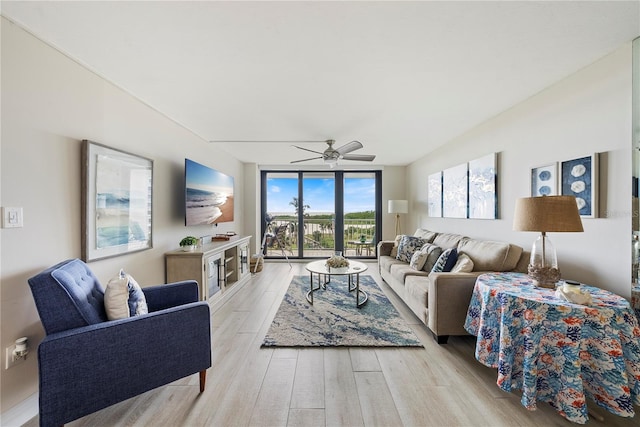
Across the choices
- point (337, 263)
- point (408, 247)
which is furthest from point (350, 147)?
point (408, 247)

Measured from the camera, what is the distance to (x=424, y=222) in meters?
5.03

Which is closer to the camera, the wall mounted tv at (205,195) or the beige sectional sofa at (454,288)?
the beige sectional sofa at (454,288)

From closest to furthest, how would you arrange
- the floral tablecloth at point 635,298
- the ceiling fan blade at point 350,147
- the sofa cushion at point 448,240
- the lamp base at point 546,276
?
1. the floral tablecloth at point 635,298
2. the lamp base at point 546,276
3. the ceiling fan blade at point 350,147
4. the sofa cushion at point 448,240

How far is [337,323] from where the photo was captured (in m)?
2.77

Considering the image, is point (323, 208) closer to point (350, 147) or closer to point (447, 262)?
point (350, 147)

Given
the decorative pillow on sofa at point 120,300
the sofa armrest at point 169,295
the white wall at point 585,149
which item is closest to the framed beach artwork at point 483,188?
the white wall at point 585,149

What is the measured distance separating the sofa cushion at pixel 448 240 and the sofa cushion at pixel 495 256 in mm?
580

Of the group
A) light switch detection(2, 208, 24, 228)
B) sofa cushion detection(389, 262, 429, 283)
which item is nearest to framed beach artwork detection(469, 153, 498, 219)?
sofa cushion detection(389, 262, 429, 283)

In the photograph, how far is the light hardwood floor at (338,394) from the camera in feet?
5.02

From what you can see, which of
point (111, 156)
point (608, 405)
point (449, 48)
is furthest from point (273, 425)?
point (449, 48)

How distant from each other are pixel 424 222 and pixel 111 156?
4.92 m

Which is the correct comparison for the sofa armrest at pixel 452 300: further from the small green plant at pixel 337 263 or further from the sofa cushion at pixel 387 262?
the sofa cushion at pixel 387 262

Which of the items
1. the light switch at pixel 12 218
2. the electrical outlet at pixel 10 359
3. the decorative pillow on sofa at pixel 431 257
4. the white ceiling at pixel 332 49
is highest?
the white ceiling at pixel 332 49

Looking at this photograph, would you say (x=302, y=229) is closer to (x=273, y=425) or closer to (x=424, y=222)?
(x=424, y=222)
